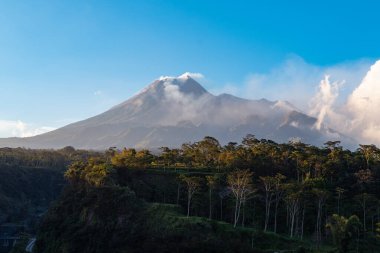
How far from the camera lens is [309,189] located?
43281 millimetres

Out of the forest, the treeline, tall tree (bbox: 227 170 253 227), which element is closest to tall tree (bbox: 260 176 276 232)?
the forest

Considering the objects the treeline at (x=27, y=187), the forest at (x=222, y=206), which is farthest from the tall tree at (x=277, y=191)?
the treeline at (x=27, y=187)

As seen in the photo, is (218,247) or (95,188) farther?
(95,188)

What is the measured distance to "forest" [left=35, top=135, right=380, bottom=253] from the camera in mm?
36531

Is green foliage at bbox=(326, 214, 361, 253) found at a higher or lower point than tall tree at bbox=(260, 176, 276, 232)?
lower

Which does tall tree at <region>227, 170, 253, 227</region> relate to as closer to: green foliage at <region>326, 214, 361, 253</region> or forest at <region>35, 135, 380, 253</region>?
forest at <region>35, 135, 380, 253</region>

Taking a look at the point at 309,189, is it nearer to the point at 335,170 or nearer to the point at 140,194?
the point at 335,170

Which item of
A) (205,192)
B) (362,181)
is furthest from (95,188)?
(362,181)

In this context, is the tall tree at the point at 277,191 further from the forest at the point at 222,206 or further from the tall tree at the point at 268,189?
the tall tree at the point at 268,189

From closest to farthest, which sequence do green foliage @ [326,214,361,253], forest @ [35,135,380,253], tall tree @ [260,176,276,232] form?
green foliage @ [326,214,361,253], forest @ [35,135,380,253], tall tree @ [260,176,276,232]

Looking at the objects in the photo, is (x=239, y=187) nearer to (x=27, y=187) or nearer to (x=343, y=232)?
(x=343, y=232)

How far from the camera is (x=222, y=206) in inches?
1796

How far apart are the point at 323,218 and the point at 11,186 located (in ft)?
179

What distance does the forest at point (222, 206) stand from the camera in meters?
36.5
